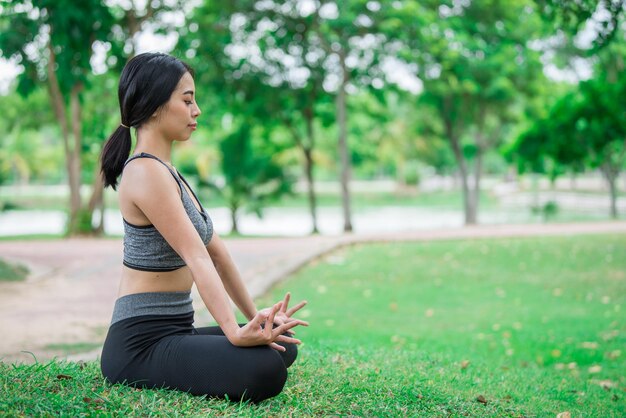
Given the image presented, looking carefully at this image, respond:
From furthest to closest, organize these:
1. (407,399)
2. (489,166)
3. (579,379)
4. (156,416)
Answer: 1. (489,166)
2. (579,379)
3. (407,399)
4. (156,416)

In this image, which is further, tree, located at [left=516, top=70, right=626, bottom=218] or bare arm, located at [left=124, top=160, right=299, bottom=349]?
tree, located at [left=516, top=70, right=626, bottom=218]

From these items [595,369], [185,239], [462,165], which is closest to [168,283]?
[185,239]

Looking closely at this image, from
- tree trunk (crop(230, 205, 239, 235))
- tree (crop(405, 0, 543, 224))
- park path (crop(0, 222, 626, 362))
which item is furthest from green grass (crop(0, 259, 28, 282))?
tree (crop(405, 0, 543, 224))

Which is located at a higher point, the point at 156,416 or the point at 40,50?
the point at 40,50

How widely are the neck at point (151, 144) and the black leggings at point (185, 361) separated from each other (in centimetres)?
69

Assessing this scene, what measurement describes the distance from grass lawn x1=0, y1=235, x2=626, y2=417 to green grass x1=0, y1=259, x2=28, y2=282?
3.54 metres

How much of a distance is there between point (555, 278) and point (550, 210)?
15.7 m

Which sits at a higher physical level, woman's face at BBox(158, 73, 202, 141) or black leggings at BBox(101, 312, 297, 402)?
woman's face at BBox(158, 73, 202, 141)

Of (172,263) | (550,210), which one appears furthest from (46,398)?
(550,210)

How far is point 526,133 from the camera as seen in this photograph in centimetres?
2316

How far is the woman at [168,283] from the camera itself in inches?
118

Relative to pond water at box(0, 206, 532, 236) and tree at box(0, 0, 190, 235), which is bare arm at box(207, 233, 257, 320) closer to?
tree at box(0, 0, 190, 235)

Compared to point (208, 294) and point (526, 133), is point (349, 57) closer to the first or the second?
point (526, 133)

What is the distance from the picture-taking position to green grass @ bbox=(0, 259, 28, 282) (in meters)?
9.75
